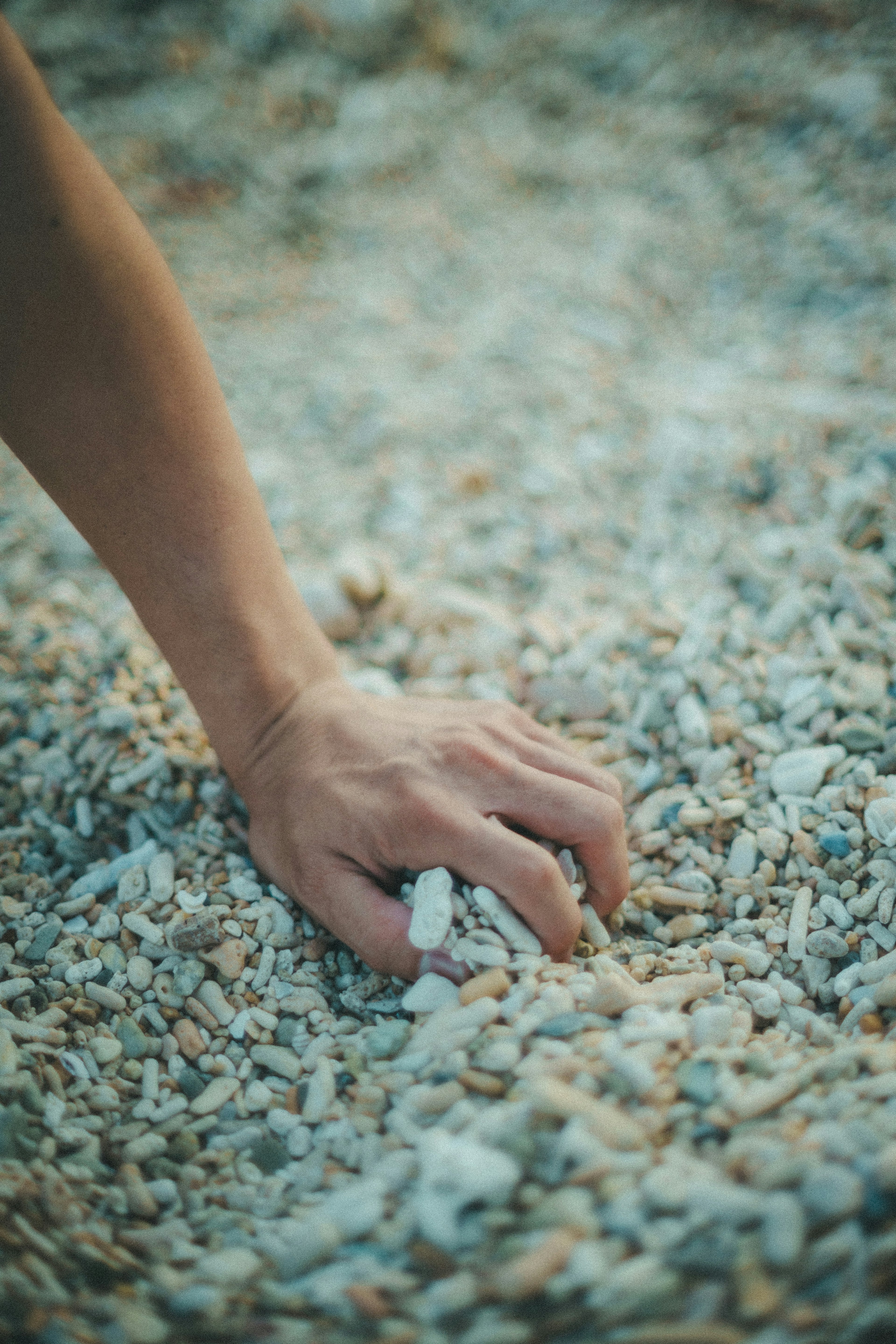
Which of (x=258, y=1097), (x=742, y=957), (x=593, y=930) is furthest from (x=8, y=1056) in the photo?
(x=742, y=957)

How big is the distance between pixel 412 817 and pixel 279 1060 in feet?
1.31

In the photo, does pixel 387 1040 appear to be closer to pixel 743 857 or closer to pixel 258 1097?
pixel 258 1097

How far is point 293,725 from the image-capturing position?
4.67 ft

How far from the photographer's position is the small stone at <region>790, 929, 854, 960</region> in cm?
125

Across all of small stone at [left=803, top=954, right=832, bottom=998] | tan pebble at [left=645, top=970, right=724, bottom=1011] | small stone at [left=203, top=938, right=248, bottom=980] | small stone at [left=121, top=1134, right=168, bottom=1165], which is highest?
small stone at [left=121, top=1134, right=168, bottom=1165]

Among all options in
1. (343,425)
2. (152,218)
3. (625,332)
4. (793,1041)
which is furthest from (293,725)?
(152,218)

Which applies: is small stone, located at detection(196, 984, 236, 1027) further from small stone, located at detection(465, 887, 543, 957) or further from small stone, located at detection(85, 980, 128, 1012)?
small stone, located at detection(465, 887, 543, 957)

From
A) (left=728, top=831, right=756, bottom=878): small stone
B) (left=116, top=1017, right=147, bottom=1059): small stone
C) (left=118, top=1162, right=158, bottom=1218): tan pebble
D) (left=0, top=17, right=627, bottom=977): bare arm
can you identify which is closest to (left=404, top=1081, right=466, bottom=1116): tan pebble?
(left=0, top=17, right=627, bottom=977): bare arm

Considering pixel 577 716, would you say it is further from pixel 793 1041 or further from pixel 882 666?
pixel 793 1041

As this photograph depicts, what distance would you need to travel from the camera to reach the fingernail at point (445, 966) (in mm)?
1170

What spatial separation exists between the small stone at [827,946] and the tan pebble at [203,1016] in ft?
2.99

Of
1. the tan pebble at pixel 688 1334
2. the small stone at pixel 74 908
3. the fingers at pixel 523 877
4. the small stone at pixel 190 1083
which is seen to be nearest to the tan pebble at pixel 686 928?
the fingers at pixel 523 877

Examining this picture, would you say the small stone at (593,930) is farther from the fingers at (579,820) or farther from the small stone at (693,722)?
the small stone at (693,722)

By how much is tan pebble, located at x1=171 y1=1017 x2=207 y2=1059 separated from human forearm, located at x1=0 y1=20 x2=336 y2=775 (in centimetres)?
43
